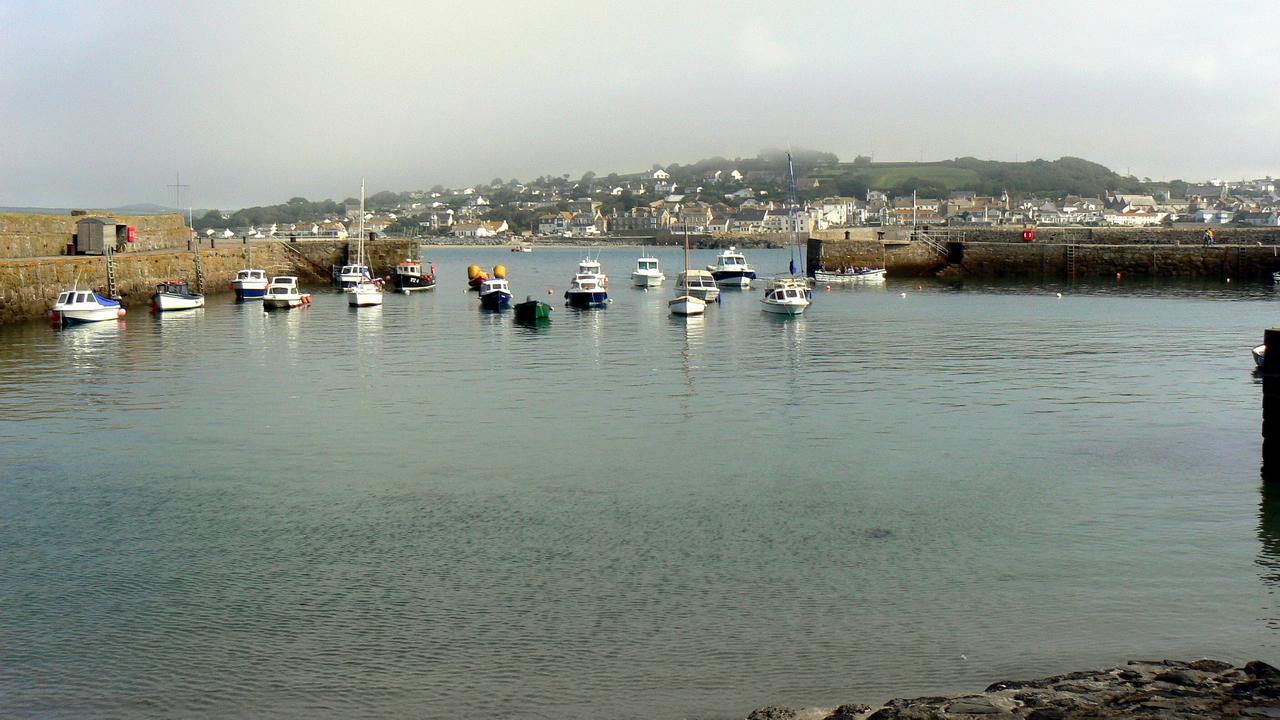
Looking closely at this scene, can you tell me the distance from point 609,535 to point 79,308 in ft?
131

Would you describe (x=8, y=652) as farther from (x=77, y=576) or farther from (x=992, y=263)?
(x=992, y=263)

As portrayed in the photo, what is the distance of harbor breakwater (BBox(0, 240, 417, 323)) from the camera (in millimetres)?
47906

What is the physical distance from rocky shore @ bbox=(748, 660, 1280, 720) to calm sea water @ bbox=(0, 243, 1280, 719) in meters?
0.92

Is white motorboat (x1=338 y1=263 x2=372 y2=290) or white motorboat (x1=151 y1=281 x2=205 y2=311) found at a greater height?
white motorboat (x1=338 y1=263 x2=372 y2=290)

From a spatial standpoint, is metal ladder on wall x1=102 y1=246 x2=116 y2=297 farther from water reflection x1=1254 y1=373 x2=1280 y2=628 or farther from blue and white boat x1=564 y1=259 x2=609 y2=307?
water reflection x1=1254 y1=373 x2=1280 y2=628

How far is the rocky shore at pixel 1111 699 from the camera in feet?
26.6

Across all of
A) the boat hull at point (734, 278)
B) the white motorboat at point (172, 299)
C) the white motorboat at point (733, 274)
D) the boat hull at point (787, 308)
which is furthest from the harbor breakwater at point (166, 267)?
the boat hull at point (787, 308)

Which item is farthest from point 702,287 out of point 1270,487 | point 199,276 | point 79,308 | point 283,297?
point 1270,487

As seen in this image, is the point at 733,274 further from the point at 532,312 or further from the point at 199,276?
the point at 199,276

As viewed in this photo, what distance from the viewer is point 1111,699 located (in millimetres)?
8469

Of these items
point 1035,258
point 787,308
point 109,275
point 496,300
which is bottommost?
point 787,308

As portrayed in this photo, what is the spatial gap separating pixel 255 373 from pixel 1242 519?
90.9 ft

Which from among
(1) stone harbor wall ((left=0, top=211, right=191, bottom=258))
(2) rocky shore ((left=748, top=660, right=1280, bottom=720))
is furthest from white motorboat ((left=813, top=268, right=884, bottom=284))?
(2) rocky shore ((left=748, top=660, right=1280, bottom=720))

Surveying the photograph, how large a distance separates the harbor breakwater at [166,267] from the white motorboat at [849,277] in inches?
1391
